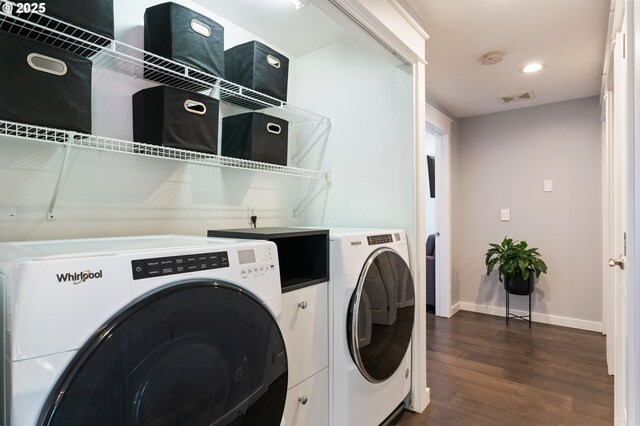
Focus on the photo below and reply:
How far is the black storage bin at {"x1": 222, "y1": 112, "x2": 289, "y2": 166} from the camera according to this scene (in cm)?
178

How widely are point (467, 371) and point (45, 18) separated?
2976 millimetres

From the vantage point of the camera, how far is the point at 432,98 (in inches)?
137

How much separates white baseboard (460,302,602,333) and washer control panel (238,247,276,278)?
365cm

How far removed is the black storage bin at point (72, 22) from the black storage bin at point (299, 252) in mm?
830

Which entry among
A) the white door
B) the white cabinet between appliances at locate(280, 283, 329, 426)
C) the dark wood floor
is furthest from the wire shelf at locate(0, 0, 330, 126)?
the dark wood floor

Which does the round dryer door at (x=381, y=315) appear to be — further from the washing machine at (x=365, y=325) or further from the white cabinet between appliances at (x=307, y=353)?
the white cabinet between appliances at (x=307, y=353)

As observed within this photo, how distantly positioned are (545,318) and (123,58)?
4251 mm

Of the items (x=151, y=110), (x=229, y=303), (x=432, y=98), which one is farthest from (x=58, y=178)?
(x=432, y=98)

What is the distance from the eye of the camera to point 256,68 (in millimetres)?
1767

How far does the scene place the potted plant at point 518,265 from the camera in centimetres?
342

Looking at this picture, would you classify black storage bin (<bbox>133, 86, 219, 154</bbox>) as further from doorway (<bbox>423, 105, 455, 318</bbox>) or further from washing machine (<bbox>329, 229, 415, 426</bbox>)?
doorway (<bbox>423, 105, 455, 318</bbox>)

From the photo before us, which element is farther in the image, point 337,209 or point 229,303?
point 337,209

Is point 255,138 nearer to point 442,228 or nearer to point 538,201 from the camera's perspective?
point 442,228

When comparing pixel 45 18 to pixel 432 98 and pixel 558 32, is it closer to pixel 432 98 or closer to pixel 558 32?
pixel 558 32
